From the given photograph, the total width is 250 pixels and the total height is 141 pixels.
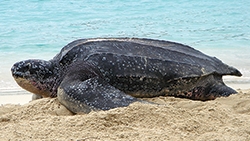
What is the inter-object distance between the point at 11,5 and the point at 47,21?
13.9 ft

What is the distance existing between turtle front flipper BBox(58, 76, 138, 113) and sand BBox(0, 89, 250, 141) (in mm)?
223

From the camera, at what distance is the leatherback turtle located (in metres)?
2.52

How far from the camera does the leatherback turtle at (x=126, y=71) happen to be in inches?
→ 99.2

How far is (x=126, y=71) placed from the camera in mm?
2549

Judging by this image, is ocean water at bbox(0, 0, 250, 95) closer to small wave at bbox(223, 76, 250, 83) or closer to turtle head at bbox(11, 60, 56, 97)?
small wave at bbox(223, 76, 250, 83)

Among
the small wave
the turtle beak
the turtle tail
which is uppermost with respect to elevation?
the turtle beak

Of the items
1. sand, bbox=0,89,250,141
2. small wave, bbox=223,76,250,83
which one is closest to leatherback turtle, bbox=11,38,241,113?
sand, bbox=0,89,250,141

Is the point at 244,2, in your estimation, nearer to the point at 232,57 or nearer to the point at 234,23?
the point at 234,23

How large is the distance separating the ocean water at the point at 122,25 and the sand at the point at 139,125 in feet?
7.12

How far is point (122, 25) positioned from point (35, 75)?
25.5 feet

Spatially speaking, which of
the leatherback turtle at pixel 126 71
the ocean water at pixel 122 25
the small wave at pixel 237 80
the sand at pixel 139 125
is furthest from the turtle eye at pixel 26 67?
the small wave at pixel 237 80

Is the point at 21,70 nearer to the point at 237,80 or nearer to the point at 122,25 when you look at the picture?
the point at 237,80

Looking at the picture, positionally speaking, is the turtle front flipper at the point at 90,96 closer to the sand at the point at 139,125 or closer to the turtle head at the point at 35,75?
the sand at the point at 139,125

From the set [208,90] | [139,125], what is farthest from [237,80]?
[139,125]
